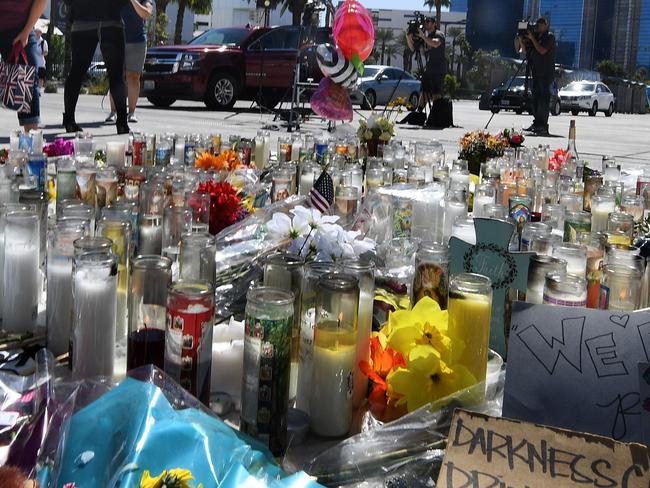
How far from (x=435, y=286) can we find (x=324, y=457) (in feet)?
2.13

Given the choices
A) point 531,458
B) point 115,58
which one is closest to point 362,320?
point 531,458

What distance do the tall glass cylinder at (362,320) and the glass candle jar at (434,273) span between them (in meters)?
0.25

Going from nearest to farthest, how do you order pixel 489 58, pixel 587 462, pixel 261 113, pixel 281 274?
pixel 587 462 < pixel 281 274 < pixel 261 113 < pixel 489 58

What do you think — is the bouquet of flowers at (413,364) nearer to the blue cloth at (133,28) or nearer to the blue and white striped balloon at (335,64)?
the blue and white striped balloon at (335,64)

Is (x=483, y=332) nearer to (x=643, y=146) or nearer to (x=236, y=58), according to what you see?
(x=643, y=146)

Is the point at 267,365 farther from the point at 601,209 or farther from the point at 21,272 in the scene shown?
the point at 601,209

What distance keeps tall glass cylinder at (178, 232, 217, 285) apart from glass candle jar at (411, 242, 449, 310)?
1.81 feet

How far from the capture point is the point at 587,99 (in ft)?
84.3

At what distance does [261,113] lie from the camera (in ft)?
39.3

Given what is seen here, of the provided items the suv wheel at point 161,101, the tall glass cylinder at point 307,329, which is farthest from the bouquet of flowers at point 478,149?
the suv wheel at point 161,101

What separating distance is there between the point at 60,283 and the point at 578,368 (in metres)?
1.22

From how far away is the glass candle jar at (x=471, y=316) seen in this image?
5.56ft

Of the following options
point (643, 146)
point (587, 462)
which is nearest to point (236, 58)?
point (643, 146)

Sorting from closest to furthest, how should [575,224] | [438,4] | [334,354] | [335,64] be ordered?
[334,354], [575,224], [335,64], [438,4]
